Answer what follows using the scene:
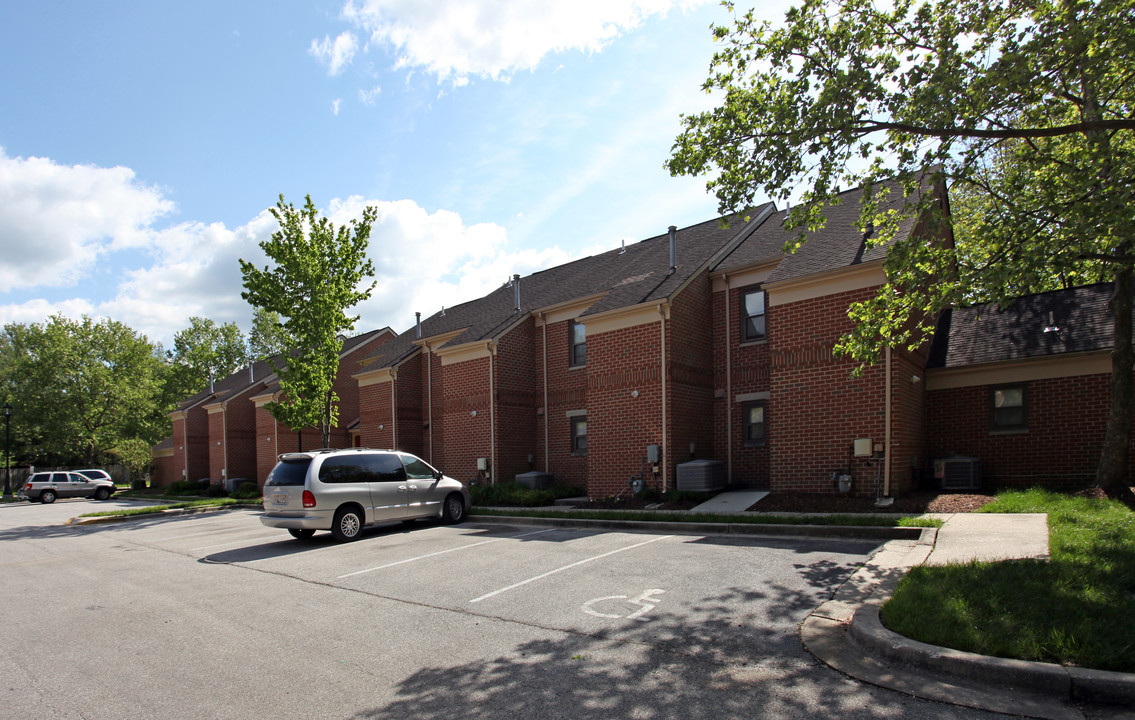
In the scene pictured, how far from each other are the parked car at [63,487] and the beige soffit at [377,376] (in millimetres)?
22735

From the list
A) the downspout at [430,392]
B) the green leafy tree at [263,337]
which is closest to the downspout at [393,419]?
the downspout at [430,392]

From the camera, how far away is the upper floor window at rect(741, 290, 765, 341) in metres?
16.2

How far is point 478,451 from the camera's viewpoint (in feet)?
66.9

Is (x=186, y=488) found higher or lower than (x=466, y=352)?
lower

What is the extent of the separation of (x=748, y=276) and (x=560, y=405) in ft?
22.4

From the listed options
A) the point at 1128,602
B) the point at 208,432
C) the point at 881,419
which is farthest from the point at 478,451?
the point at 208,432

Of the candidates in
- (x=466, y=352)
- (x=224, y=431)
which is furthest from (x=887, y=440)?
(x=224, y=431)

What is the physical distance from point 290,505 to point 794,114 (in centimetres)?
1039

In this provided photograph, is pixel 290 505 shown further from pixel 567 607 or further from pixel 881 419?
pixel 881 419

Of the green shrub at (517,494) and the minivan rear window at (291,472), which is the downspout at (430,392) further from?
the minivan rear window at (291,472)

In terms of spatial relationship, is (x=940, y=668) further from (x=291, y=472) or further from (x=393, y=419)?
(x=393, y=419)

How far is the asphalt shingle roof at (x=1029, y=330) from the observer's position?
13.3 m

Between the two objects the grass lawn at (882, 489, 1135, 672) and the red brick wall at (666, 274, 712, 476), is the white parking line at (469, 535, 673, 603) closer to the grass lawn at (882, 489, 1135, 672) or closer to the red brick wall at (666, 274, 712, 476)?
the grass lawn at (882, 489, 1135, 672)

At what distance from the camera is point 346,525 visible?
12.2 metres
